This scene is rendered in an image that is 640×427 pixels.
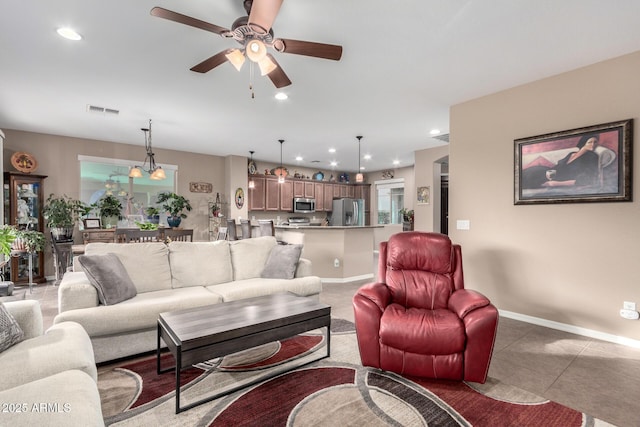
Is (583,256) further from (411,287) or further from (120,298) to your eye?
(120,298)

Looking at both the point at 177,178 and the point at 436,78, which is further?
the point at 177,178

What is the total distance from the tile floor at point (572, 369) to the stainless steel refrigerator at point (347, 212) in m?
5.90

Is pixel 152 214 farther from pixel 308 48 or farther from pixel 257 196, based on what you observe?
pixel 308 48

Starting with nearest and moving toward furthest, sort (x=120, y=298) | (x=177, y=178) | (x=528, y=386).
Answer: (x=528, y=386) → (x=120, y=298) → (x=177, y=178)

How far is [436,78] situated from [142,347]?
12.6ft

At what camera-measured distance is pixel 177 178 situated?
7.00 meters

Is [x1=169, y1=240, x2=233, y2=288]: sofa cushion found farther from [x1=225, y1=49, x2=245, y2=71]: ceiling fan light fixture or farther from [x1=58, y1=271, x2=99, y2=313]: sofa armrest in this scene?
[x1=225, y1=49, x2=245, y2=71]: ceiling fan light fixture

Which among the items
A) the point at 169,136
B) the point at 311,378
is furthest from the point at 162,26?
the point at 169,136

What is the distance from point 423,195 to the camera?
6.70 meters

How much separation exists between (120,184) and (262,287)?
4969mm

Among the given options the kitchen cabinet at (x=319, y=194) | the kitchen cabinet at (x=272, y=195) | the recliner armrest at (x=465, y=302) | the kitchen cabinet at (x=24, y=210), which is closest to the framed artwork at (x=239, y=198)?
the kitchen cabinet at (x=272, y=195)

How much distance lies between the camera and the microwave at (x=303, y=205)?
8.70m

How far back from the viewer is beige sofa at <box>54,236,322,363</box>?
243cm

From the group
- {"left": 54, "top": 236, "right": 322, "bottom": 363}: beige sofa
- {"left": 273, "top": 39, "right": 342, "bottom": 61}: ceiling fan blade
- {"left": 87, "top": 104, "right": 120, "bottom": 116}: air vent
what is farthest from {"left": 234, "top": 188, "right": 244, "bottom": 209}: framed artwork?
{"left": 273, "top": 39, "right": 342, "bottom": 61}: ceiling fan blade
